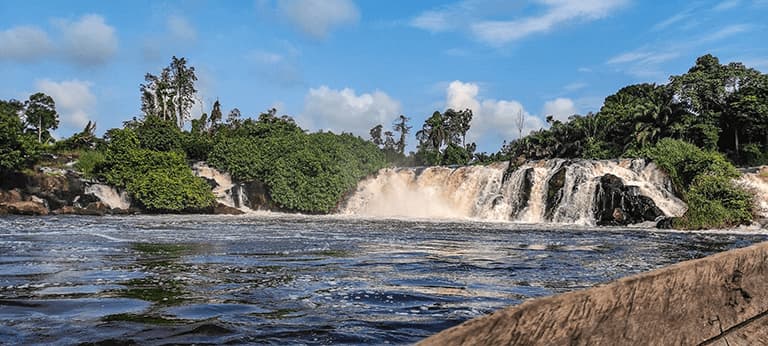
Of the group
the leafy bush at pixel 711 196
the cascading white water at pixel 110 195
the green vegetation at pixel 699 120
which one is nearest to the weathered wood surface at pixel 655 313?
the leafy bush at pixel 711 196

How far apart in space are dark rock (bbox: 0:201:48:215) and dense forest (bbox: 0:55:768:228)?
88.5 inches

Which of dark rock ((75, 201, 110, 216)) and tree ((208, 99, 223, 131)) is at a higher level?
tree ((208, 99, 223, 131))

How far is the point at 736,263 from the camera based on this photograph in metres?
2.63

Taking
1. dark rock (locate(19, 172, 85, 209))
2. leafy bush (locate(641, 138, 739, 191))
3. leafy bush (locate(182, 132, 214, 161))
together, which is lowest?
dark rock (locate(19, 172, 85, 209))

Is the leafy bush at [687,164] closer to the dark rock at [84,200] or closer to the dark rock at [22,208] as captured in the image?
the dark rock at [84,200]

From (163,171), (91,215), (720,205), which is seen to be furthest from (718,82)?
(91,215)

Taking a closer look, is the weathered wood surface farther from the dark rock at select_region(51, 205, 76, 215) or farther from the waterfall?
the dark rock at select_region(51, 205, 76, 215)

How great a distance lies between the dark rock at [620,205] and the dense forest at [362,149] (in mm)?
1632

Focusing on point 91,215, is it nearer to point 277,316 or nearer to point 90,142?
point 90,142

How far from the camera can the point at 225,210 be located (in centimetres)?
3247

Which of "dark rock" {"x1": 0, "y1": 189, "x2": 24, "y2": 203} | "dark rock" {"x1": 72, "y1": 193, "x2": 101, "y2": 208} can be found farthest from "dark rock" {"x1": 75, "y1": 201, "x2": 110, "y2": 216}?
"dark rock" {"x1": 0, "y1": 189, "x2": 24, "y2": 203}

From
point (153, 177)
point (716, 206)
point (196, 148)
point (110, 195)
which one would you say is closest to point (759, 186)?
point (716, 206)

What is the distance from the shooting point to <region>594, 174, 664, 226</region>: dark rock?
76.3 feet

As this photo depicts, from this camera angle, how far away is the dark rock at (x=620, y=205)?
915 inches
